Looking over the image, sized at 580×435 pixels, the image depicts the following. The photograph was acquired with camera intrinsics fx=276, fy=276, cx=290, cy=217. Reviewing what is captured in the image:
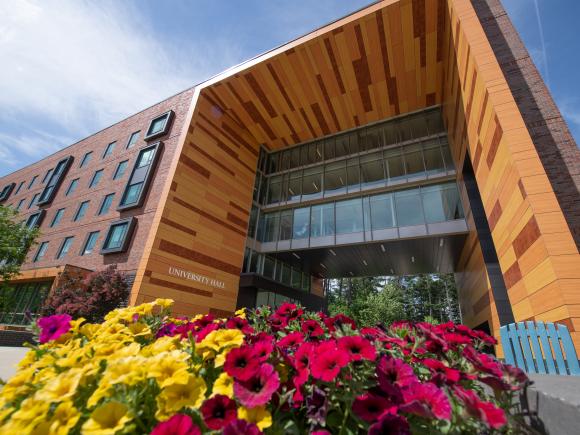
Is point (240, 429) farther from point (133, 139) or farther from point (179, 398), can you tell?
point (133, 139)

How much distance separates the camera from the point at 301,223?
679 inches

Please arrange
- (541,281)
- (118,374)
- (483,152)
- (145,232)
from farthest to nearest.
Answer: (145,232) < (483,152) < (541,281) < (118,374)

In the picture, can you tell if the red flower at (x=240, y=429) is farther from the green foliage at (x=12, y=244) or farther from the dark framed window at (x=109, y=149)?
the dark framed window at (x=109, y=149)

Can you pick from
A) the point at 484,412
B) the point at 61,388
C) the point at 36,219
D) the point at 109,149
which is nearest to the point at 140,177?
the point at 109,149

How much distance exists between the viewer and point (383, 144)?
1769 cm

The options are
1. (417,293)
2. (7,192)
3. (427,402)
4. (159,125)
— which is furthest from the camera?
(417,293)

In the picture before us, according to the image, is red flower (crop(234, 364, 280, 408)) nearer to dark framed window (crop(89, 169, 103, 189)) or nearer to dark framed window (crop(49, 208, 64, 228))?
dark framed window (crop(89, 169, 103, 189))

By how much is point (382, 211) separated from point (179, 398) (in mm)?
15103

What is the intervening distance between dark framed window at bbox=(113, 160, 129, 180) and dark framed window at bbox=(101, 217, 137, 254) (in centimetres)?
479

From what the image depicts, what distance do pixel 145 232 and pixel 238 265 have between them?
5.39 meters

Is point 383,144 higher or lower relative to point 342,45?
lower

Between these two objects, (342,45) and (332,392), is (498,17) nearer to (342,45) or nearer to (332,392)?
(342,45)

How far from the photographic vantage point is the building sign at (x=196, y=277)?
42.7 feet

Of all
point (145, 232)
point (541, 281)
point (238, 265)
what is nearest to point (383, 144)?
point (238, 265)
